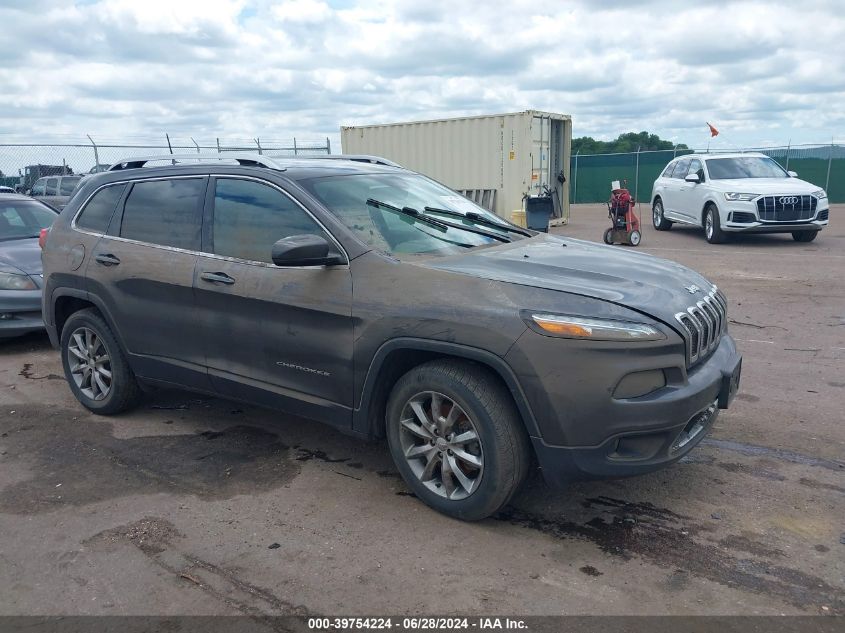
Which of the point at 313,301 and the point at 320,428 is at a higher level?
the point at 313,301

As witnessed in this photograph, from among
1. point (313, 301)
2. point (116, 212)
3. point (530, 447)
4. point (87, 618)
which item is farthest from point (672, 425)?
point (116, 212)

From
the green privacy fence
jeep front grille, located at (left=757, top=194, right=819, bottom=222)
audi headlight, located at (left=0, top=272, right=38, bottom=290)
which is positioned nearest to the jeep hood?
audi headlight, located at (left=0, top=272, right=38, bottom=290)

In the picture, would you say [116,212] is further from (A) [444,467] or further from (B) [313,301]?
(A) [444,467]

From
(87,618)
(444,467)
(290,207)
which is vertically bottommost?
(87,618)

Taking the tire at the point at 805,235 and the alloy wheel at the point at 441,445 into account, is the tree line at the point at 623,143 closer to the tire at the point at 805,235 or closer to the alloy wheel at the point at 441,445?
the tire at the point at 805,235

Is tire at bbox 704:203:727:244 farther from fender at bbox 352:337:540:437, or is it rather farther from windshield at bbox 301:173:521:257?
fender at bbox 352:337:540:437

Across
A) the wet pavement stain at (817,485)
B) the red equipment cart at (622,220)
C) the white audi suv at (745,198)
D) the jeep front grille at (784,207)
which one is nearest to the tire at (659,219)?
the white audi suv at (745,198)

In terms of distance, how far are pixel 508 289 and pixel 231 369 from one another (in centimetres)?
186

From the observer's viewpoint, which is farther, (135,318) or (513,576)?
(135,318)

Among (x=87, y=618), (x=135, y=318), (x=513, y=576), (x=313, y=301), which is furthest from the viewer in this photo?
(x=135, y=318)

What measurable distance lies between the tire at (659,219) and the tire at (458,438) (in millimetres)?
15262

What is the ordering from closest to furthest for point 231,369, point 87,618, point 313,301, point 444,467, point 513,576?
point 87,618 < point 513,576 < point 444,467 < point 313,301 < point 231,369

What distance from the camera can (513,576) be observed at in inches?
131

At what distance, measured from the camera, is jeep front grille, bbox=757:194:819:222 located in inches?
555
